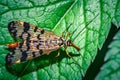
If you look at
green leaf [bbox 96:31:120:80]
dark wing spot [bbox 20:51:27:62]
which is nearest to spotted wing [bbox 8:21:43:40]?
dark wing spot [bbox 20:51:27:62]

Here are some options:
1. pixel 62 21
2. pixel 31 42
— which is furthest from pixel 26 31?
pixel 62 21

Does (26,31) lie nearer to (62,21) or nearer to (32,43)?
(32,43)

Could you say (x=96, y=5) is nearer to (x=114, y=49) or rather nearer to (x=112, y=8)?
(x=112, y=8)

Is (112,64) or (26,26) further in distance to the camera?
(26,26)

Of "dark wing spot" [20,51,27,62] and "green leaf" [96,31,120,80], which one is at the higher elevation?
"dark wing spot" [20,51,27,62]

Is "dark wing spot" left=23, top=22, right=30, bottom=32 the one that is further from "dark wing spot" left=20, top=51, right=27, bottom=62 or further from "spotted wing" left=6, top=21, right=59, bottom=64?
"dark wing spot" left=20, top=51, right=27, bottom=62

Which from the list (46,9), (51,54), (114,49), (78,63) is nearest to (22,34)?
(51,54)
